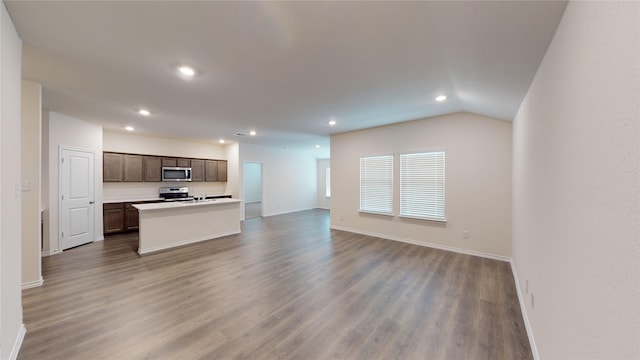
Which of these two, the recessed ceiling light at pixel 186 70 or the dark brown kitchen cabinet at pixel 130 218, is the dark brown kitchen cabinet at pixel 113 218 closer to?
the dark brown kitchen cabinet at pixel 130 218

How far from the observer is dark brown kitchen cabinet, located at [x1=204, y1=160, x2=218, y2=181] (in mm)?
7721

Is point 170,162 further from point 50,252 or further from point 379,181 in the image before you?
point 379,181

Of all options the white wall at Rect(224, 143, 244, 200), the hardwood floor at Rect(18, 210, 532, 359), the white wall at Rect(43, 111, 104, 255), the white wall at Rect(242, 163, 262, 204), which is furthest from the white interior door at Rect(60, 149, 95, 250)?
the white wall at Rect(242, 163, 262, 204)

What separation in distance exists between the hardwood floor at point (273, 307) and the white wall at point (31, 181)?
0.99 ft

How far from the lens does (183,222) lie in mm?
4844

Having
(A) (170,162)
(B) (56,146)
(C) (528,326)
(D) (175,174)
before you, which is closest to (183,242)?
(B) (56,146)

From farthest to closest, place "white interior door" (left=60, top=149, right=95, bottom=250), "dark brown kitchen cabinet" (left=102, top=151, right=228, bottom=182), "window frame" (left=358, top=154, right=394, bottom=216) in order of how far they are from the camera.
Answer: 1. "dark brown kitchen cabinet" (left=102, top=151, right=228, bottom=182)
2. "window frame" (left=358, top=154, right=394, bottom=216)
3. "white interior door" (left=60, top=149, right=95, bottom=250)

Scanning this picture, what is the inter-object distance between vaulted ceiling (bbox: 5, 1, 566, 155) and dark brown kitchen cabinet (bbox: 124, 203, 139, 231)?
2.87 meters

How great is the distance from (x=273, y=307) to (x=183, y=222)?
3.32 metres

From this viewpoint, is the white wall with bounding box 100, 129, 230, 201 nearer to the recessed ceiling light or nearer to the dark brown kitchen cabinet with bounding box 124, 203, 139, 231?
the dark brown kitchen cabinet with bounding box 124, 203, 139, 231

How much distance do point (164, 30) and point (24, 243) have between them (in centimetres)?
339

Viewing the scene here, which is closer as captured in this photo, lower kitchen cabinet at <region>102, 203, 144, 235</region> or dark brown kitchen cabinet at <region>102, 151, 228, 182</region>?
lower kitchen cabinet at <region>102, 203, 144, 235</region>

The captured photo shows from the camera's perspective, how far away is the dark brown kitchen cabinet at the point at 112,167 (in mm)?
5801

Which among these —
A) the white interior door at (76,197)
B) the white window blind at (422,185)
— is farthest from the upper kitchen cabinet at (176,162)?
the white window blind at (422,185)
